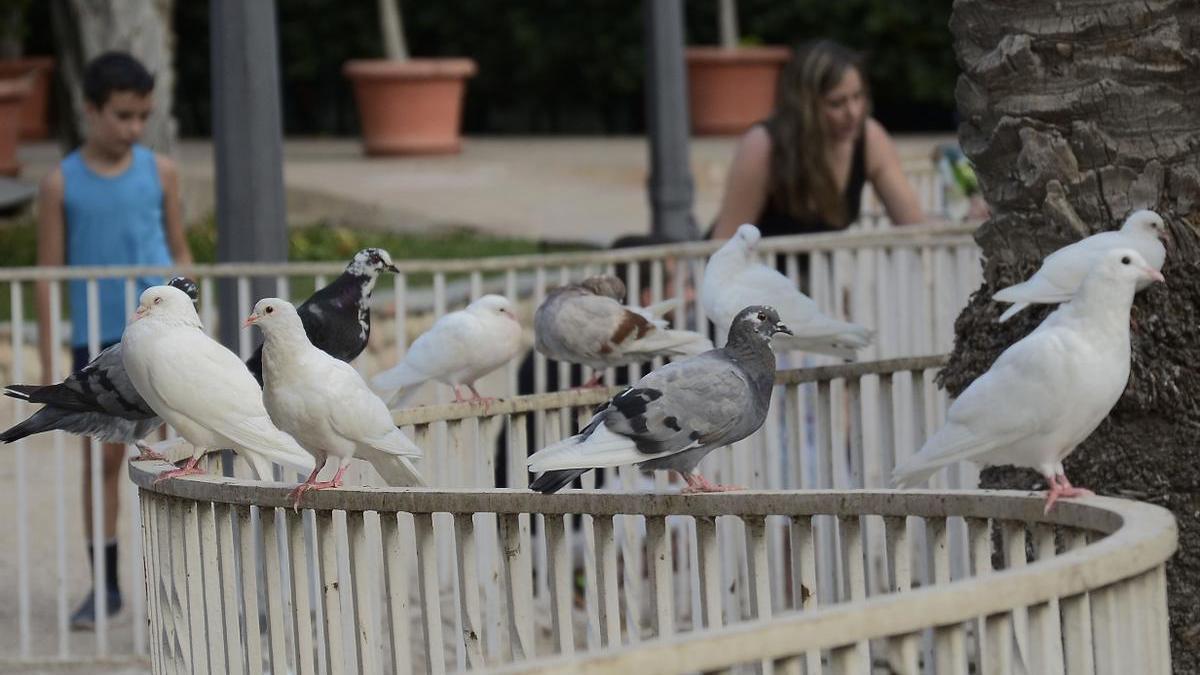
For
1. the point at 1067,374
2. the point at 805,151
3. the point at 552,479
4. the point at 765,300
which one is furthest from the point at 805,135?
the point at 552,479

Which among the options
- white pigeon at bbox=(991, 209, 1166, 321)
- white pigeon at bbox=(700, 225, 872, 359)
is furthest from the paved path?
white pigeon at bbox=(991, 209, 1166, 321)

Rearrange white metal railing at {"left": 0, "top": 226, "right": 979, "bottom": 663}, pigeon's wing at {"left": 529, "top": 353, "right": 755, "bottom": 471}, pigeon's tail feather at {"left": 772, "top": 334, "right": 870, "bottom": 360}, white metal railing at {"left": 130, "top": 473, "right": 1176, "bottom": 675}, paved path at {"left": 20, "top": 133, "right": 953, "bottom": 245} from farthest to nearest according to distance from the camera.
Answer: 1. paved path at {"left": 20, "top": 133, "right": 953, "bottom": 245}
2. white metal railing at {"left": 0, "top": 226, "right": 979, "bottom": 663}
3. pigeon's tail feather at {"left": 772, "top": 334, "right": 870, "bottom": 360}
4. pigeon's wing at {"left": 529, "top": 353, "right": 755, "bottom": 471}
5. white metal railing at {"left": 130, "top": 473, "right": 1176, "bottom": 675}

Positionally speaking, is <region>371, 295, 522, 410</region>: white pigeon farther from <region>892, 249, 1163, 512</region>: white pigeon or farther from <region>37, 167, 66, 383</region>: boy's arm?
<region>37, 167, 66, 383</region>: boy's arm

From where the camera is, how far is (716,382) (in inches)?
139

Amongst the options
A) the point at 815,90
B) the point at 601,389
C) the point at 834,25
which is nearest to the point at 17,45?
the point at 834,25

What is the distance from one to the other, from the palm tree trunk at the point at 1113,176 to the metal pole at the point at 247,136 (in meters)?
2.69

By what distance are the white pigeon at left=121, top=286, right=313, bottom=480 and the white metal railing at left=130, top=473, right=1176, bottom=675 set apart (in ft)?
0.53

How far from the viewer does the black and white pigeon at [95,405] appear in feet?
13.9

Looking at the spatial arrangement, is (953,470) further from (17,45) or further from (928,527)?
(17,45)

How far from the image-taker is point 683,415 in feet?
11.4

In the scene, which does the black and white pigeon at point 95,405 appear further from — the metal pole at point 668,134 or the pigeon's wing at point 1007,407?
the metal pole at point 668,134

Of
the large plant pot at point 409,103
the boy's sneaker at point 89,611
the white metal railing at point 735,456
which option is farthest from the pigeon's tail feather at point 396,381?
the large plant pot at point 409,103

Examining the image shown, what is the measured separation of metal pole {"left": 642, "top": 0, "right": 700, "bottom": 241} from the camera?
32.9 ft

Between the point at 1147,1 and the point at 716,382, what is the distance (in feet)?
4.27
